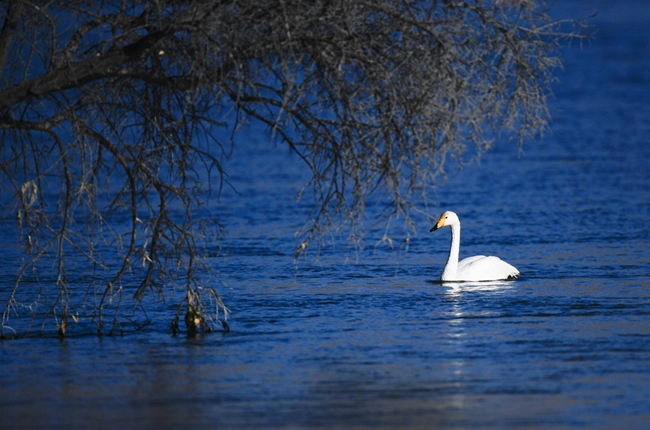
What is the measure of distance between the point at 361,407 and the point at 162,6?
3.63 m

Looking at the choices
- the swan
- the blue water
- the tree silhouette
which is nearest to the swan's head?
the blue water

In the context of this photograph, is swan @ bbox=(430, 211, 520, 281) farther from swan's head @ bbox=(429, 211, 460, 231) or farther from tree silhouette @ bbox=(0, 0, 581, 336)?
tree silhouette @ bbox=(0, 0, 581, 336)

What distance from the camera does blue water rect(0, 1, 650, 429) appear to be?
8.72 metres

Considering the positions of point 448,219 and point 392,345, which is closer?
point 392,345

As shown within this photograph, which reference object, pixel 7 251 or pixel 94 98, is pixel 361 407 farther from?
pixel 7 251

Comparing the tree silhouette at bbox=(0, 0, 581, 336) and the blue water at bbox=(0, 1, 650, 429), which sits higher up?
the tree silhouette at bbox=(0, 0, 581, 336)

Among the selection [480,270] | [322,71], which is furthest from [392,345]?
[480,270]

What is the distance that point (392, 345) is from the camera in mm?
10922

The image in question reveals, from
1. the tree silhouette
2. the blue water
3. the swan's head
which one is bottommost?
the blue water

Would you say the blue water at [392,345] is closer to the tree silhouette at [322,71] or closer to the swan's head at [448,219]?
the swan's head at [448,219]

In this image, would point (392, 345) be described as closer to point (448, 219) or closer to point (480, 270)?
point (480, 270)

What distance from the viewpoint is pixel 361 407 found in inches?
343

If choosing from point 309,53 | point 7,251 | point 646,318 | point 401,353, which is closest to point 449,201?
point 7,251

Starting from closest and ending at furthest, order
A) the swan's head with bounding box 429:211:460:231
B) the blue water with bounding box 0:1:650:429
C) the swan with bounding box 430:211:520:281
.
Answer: the blue water with bounding box 0:1:650:429
the swan with bounding box 430:211:520:281
the swan's head with bounding box 429:211:460:231
